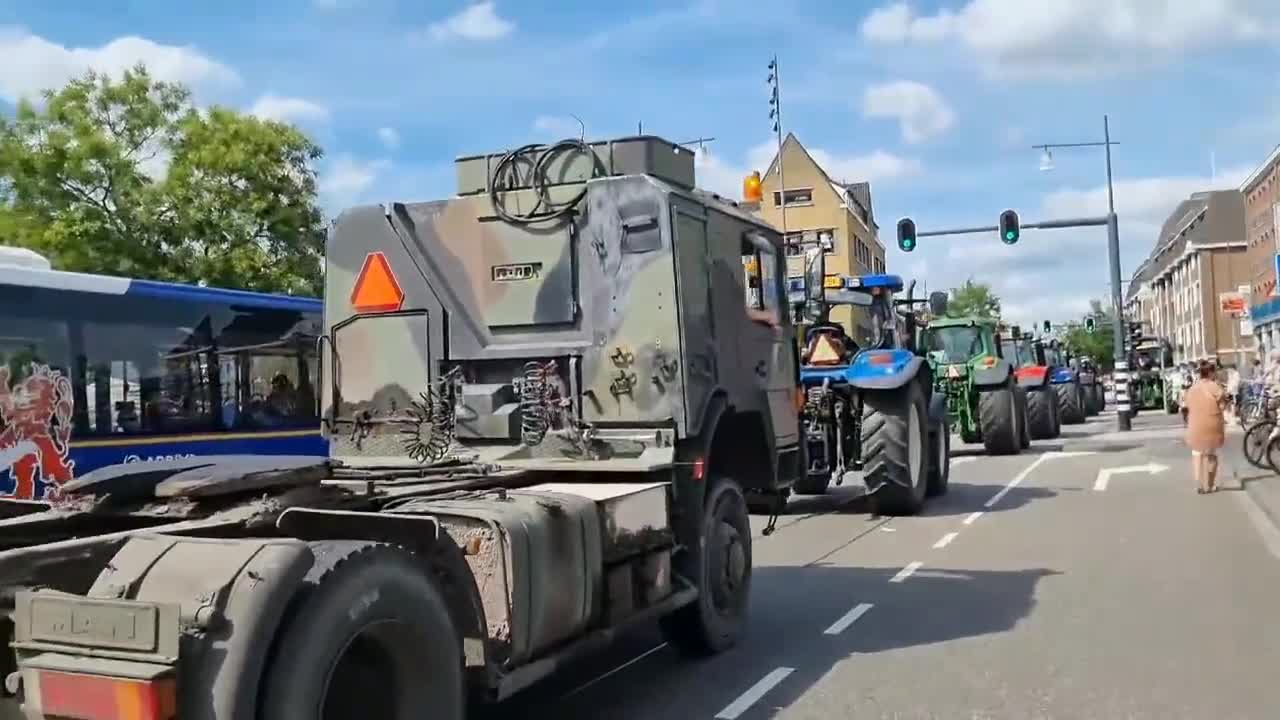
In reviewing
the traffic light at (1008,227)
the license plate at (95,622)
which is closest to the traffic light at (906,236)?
the traffic light at (1008,227)

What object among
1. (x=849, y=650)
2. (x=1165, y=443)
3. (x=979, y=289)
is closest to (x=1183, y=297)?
(x=979, y=289)

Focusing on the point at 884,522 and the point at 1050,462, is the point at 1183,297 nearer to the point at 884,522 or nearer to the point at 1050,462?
the point at 1050,462

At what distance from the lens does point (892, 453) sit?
13.3 m

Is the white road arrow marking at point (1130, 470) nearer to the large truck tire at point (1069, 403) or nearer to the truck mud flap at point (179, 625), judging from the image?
the truck mud flap at point (179, 625)

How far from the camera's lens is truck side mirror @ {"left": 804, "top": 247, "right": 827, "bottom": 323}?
27.9ft

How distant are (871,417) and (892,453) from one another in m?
0.47

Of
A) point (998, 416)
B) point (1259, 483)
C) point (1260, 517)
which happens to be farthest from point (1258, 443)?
point (998, 416)

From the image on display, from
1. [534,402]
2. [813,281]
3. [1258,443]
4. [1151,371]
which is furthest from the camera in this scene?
[1151,371]

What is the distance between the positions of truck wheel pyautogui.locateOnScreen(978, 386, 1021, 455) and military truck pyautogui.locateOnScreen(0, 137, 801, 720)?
45.5 ft

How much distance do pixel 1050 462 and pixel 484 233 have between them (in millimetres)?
15589

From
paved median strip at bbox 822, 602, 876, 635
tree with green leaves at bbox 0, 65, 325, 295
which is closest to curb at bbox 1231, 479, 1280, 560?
paved median strip at bbox 822, 602, 876, 635

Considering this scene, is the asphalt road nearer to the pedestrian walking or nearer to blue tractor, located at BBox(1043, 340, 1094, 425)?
the pedestrian walking

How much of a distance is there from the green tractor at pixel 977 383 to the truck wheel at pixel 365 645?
55.4 ft

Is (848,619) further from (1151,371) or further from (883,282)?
(1151,371)
